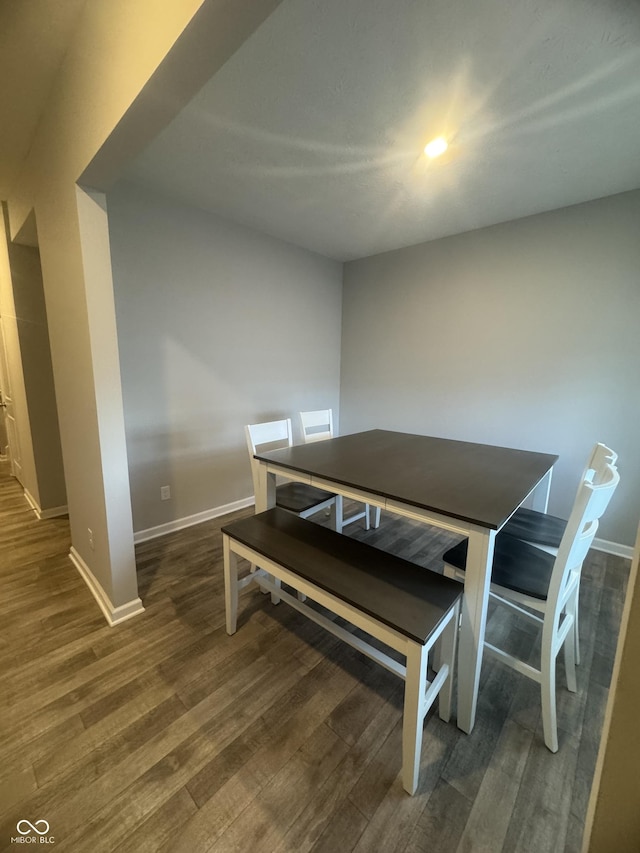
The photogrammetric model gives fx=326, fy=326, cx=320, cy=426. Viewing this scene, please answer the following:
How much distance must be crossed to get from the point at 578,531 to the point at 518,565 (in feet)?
1.28

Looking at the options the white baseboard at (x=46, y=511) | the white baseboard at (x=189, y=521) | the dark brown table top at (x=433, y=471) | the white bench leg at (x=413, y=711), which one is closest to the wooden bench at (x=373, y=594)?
the white bench leg at (x=413, y=711)

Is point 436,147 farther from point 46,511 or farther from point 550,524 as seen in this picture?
point 46,511

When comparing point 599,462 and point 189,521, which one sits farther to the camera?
point 189,521

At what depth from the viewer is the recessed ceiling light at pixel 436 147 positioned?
Answer: 1717mm

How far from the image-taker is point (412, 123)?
1607 millimetres

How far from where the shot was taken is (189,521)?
278cm

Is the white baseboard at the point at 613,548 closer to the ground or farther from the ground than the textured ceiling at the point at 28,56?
closer to the ground

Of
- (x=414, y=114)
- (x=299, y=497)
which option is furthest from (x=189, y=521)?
(x=414, y=114)

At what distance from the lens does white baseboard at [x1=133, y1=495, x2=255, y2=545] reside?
2529 millimetres

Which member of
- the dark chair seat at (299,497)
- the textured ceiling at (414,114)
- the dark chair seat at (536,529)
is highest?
the textured ceiling at (414,114)

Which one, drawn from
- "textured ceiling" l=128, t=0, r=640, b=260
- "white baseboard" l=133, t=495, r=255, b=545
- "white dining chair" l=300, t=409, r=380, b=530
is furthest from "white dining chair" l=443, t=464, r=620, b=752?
"white baseboard" l=133, t=495, r=255, b=545

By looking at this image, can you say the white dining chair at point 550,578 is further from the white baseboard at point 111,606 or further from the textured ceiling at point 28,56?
the textured ceiling at point 28,56

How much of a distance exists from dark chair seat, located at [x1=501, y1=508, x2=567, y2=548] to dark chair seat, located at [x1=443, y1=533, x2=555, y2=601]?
2.7 inches

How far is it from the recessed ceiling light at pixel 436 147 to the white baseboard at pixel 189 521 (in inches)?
116
